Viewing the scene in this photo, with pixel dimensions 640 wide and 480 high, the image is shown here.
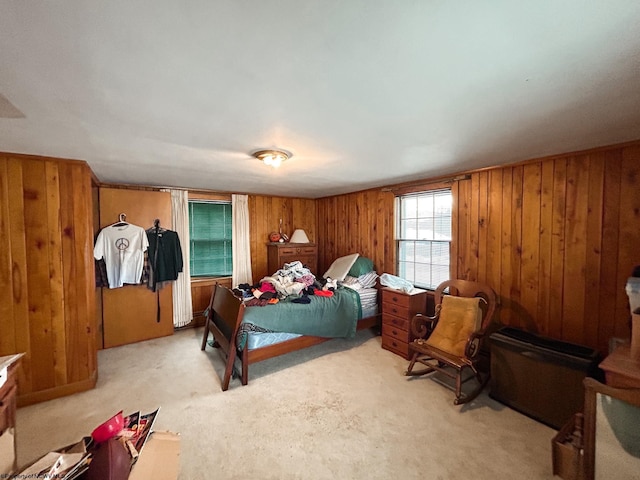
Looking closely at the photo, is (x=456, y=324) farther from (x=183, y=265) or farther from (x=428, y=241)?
(x=183, y=265)

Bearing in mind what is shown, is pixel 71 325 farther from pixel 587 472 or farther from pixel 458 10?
pixel 587 472

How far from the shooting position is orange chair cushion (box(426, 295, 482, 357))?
2643 mm

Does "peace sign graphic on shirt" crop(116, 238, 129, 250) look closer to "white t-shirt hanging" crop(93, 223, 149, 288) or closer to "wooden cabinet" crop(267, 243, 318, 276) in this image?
"white t-shirt hanging" crop(93, 223, 149, 288)

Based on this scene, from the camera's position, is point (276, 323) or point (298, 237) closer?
point (276, 323)

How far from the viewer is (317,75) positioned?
3.77 ft

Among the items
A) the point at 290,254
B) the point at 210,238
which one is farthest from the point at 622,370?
the point at 210,238

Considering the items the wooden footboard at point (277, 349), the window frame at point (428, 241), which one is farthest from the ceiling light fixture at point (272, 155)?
the window frame at point (428, 241)

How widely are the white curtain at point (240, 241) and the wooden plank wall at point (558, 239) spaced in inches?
131

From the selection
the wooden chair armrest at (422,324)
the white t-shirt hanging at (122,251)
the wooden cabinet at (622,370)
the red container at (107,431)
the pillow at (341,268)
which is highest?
the white t-shirt hanging at (122,251)

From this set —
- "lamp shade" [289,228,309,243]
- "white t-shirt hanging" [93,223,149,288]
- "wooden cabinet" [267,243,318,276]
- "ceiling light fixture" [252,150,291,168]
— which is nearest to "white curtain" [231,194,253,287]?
"wooden cabinet" [267,243,318,276]

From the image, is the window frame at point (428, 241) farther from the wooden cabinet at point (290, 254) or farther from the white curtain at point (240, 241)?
the white curtain at point (240, 241)

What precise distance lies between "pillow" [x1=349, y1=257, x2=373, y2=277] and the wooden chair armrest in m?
1.21

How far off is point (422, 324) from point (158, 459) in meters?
2.74

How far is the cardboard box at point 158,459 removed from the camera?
1.01 metres
